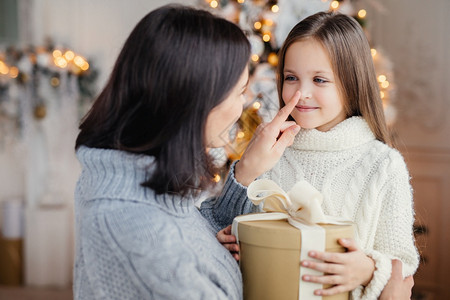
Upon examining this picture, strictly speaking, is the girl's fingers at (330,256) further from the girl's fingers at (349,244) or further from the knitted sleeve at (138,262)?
the knitted sleeve at (138,262)

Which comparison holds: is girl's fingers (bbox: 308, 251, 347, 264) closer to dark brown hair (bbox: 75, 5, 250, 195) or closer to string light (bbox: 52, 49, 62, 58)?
dark brown hair (bbox: 75, 5, 250, 195)

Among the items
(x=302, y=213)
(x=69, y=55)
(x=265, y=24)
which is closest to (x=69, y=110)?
(x=69, y=55)

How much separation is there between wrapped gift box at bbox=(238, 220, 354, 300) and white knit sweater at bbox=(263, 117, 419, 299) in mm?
211

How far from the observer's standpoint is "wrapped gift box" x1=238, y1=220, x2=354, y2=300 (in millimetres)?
982

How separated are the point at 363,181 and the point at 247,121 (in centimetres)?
120

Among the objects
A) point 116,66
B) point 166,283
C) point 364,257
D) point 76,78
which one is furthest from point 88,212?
point 76,78

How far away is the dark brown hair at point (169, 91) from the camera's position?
96 centimetres

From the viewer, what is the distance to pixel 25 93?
3.51 metres

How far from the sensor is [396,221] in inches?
50.3

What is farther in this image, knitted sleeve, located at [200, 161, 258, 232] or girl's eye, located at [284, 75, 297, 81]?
girl's eye, located at [284, 75, 297, 81]

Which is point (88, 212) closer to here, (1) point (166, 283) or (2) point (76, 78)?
(1) point (166, 283)

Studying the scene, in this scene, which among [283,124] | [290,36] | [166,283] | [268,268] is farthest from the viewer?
[290,36]

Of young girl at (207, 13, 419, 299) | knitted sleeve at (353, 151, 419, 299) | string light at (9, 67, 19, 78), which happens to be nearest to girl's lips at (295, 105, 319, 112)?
young girl at (207, 13, 419, 299)

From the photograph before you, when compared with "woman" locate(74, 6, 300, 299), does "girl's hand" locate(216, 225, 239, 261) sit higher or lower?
lower
